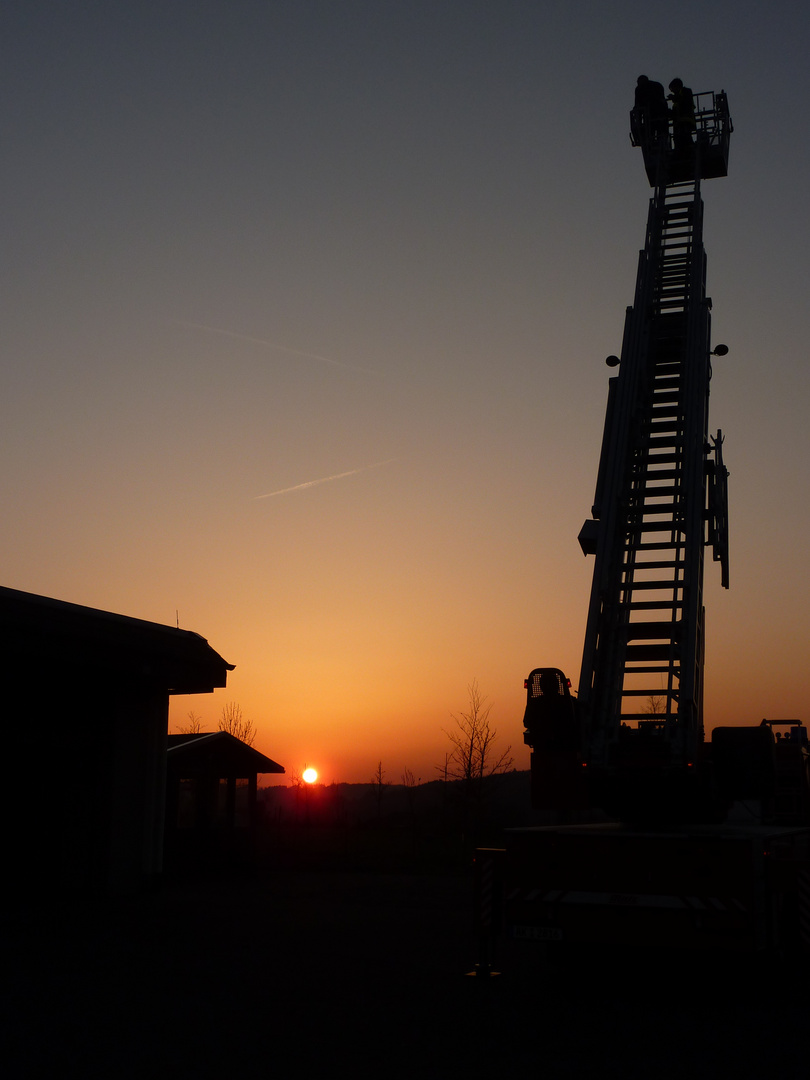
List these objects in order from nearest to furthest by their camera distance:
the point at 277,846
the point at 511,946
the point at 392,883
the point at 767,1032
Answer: the point at 767,1032, the point at 511,946, the point at 392,883, the point at 277,846

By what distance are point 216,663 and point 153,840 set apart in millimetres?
3472

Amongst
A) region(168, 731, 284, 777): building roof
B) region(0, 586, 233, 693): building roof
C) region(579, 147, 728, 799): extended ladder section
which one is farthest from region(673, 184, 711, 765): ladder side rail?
region(168, 731, 284, 777): building roof

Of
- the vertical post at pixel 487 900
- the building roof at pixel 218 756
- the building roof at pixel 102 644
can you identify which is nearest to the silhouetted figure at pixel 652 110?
the vertical post at pixel 487 900

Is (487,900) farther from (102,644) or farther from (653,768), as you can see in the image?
(102,644)

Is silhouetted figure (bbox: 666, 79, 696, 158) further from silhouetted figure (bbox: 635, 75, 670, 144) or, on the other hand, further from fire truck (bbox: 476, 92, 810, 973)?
fire truck (bbox: 476, 92, 810, 973)

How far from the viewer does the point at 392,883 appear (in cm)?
2383

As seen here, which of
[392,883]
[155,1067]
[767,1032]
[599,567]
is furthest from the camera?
[392,883]

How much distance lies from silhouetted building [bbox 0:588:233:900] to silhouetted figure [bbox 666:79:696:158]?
491 inches

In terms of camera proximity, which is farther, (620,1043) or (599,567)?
(599,567)

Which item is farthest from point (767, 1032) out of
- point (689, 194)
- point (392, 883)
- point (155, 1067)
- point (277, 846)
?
point (277, 846)

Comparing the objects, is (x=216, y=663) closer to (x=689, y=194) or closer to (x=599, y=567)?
(x=599, y=567)

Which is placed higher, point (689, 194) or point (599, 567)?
point (689, 194)

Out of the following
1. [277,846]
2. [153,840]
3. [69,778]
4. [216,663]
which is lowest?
[277,846]

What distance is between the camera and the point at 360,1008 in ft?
29.4
